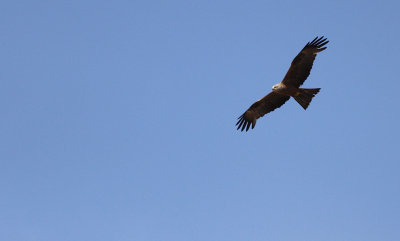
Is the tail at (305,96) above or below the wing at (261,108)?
below

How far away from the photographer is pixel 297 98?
18141 mm

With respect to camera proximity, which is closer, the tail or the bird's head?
the tail

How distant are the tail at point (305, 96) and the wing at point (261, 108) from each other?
4.44ft

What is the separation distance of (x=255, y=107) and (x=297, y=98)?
2211mm

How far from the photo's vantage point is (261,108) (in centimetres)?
1992

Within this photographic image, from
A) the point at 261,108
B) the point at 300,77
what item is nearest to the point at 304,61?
the point at 300,77

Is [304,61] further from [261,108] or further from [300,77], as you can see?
[261,108]

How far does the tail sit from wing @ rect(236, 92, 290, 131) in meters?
1.35

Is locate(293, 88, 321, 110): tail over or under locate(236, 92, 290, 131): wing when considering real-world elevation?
under

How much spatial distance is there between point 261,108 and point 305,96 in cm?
239

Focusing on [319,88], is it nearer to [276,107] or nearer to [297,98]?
[297,98]

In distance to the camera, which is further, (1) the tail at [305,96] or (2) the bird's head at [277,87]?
(2) the bird's head at [277,87]

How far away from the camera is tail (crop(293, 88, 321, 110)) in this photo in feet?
58.3

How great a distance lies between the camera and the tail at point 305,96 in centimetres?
1777
